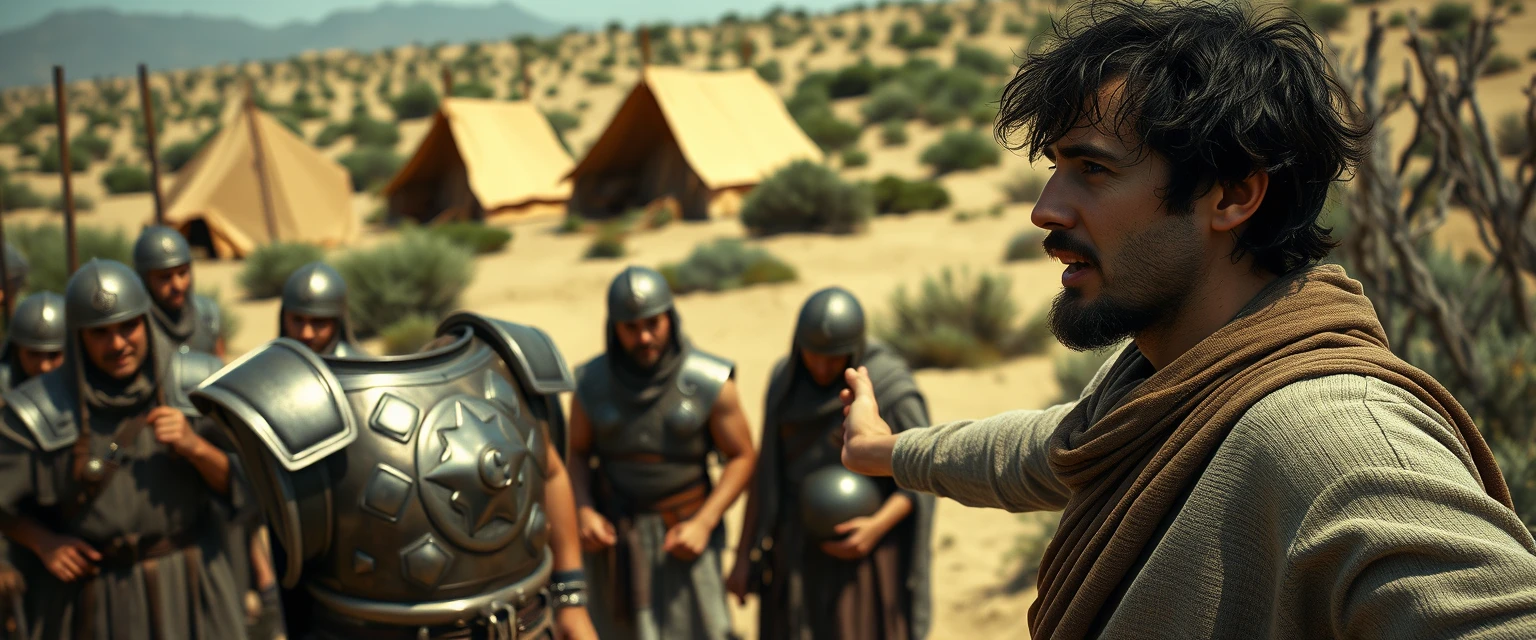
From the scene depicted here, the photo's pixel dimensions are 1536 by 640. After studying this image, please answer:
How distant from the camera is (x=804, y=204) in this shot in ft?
50.6

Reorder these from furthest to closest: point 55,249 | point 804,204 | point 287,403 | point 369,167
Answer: point 369,167
point 804,204
point 55,249
point 287,403

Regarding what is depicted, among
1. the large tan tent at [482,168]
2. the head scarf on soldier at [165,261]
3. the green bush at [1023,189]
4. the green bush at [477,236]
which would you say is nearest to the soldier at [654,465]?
the head scarf on soldier at [165,261]

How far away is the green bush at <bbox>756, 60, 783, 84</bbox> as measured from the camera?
34500 mm

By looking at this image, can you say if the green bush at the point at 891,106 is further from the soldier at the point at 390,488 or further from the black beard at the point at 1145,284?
the black beard at the point at 1145,284

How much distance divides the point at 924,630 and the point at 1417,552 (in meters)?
2.98

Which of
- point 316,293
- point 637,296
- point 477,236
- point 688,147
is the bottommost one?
point 477,236

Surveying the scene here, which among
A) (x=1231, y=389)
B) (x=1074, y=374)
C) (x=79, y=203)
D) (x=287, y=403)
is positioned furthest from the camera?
(x=79, y=203)

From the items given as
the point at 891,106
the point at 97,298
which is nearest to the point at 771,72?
the point at 891,106

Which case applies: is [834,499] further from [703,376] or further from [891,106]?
[891,106]

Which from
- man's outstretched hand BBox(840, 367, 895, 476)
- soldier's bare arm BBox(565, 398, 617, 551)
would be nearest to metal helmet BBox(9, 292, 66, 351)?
soldier's bare arm BBox(565, 398, 617, 551)

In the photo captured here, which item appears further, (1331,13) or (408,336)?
(1331,13)

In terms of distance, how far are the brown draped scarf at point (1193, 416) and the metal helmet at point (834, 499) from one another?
7.31ft

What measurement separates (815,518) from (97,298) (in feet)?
7.82

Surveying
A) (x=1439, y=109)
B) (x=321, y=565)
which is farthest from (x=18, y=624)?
(x=1439, y=109)
